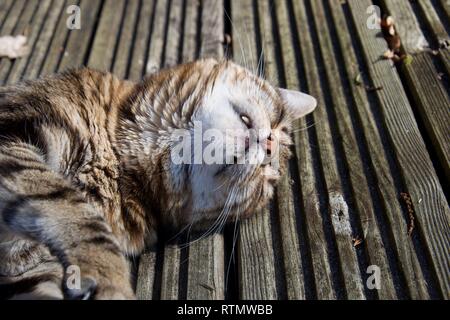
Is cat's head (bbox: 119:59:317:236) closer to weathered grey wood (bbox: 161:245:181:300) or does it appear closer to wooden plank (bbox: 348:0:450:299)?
weathered grey wood (bbox: 161:245:181:300)

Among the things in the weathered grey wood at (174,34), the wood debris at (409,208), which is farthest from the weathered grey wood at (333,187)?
the weathered grey wood at (174,34)

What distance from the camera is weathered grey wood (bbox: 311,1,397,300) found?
167 cm

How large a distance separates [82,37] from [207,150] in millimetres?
1318

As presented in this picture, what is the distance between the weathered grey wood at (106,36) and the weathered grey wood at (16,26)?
0.41 meters

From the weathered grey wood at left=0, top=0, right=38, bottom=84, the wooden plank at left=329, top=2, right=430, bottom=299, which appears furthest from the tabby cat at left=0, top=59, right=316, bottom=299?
the weathered grey wood at left=0, top=0, right=38, bottom=84

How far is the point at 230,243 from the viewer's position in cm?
191

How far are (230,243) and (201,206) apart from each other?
0.20 meters

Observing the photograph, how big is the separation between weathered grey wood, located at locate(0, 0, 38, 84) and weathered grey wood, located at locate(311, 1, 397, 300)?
5.58 feet

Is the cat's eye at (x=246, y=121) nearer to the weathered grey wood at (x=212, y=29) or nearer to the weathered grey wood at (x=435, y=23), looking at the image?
the weathered grey wood at (x=212, y=29)

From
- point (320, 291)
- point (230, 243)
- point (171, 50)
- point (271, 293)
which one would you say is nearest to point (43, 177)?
point (230, 243)

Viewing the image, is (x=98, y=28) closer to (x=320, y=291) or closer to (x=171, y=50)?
(x=171, y=50)

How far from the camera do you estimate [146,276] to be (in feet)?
5.73

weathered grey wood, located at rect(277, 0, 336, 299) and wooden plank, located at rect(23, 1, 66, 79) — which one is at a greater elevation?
wooden plank, located at rect(23, 1, 66, 79)

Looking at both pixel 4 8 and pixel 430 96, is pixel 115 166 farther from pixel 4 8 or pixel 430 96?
pixel 4 8
